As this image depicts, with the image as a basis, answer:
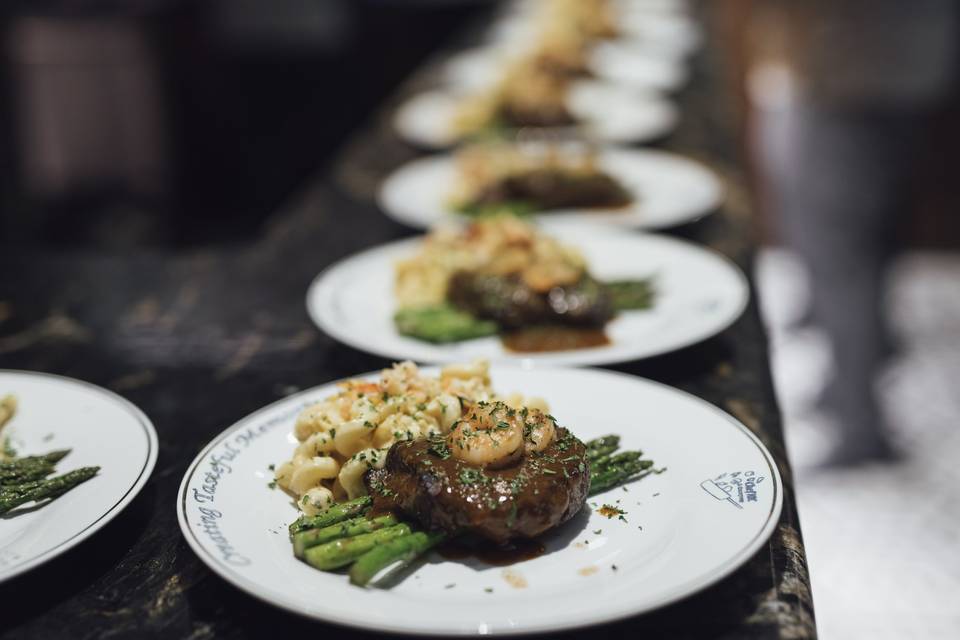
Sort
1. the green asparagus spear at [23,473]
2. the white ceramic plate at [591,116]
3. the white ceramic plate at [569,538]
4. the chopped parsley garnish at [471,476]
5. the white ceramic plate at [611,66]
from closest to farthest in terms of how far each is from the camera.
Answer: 1. the white ceramic plate at [569,538]
2. the chopped parsley garnish at [471,476]
3. the green asparagus spear at [23,473]
4. the white ceramic plate at [591,116]
5. the white ceramic plate at [611,66]

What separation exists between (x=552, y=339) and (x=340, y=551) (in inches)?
47.3

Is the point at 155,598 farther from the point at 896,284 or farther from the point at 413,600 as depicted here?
the point at 896,284

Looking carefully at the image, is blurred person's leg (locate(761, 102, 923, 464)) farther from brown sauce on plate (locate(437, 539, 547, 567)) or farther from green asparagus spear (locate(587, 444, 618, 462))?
brown sauce on plate (locate(437, 539, 547, 567))

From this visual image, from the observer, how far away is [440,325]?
106 inches

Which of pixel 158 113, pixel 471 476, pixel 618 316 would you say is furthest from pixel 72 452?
pixel 158 113

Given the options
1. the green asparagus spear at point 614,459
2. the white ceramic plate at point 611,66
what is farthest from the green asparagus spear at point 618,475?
the white ceramic plate at point 611,66

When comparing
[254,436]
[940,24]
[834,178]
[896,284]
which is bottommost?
[896,284]

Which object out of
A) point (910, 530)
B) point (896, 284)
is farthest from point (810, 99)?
point (910, 530)

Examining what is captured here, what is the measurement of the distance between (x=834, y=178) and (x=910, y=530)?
Answer: 4.17 meters

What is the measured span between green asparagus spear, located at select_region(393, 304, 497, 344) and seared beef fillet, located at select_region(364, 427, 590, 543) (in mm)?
862

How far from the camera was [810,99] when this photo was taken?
29.7 ft

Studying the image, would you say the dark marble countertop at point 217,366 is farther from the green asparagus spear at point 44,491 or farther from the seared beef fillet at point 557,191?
the seared beef fillet at point 557,191

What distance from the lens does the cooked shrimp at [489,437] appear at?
5.68ft

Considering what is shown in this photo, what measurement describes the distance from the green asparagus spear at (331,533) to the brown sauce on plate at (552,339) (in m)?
1.02
